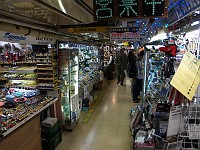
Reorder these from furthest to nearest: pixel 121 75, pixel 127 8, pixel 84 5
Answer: pixel 121 75, pixel 84 5, pixel 127 8

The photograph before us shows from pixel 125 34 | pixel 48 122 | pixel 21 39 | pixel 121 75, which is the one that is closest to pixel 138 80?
pixel 125 34

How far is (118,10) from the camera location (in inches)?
90.5

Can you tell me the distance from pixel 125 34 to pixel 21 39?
2735 mm

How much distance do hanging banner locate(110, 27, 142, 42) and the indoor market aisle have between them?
2582 mm

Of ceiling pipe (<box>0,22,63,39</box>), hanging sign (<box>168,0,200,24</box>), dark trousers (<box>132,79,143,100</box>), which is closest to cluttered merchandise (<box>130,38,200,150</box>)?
hanging sign (<box>168,0,200,24</box>)

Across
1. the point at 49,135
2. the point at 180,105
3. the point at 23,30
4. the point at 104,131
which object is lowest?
the point at 104,131

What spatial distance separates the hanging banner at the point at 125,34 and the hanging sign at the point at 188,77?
3.16 meters

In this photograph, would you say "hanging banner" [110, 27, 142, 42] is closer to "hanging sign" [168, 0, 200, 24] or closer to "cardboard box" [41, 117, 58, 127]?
"hanging sign" [168, 0, 200, 24]

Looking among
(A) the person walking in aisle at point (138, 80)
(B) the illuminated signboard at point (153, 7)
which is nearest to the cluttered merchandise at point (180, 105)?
(B) the illuminated signboard at point (153, 7)

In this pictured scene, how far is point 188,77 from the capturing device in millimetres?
1996

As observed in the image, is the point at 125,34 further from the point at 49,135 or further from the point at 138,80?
the point at 49,135

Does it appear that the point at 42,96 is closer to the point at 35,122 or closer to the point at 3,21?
the point at 35,122

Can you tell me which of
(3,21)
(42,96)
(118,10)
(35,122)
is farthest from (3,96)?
(118,10)

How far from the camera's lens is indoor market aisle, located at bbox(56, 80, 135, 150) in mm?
4457
